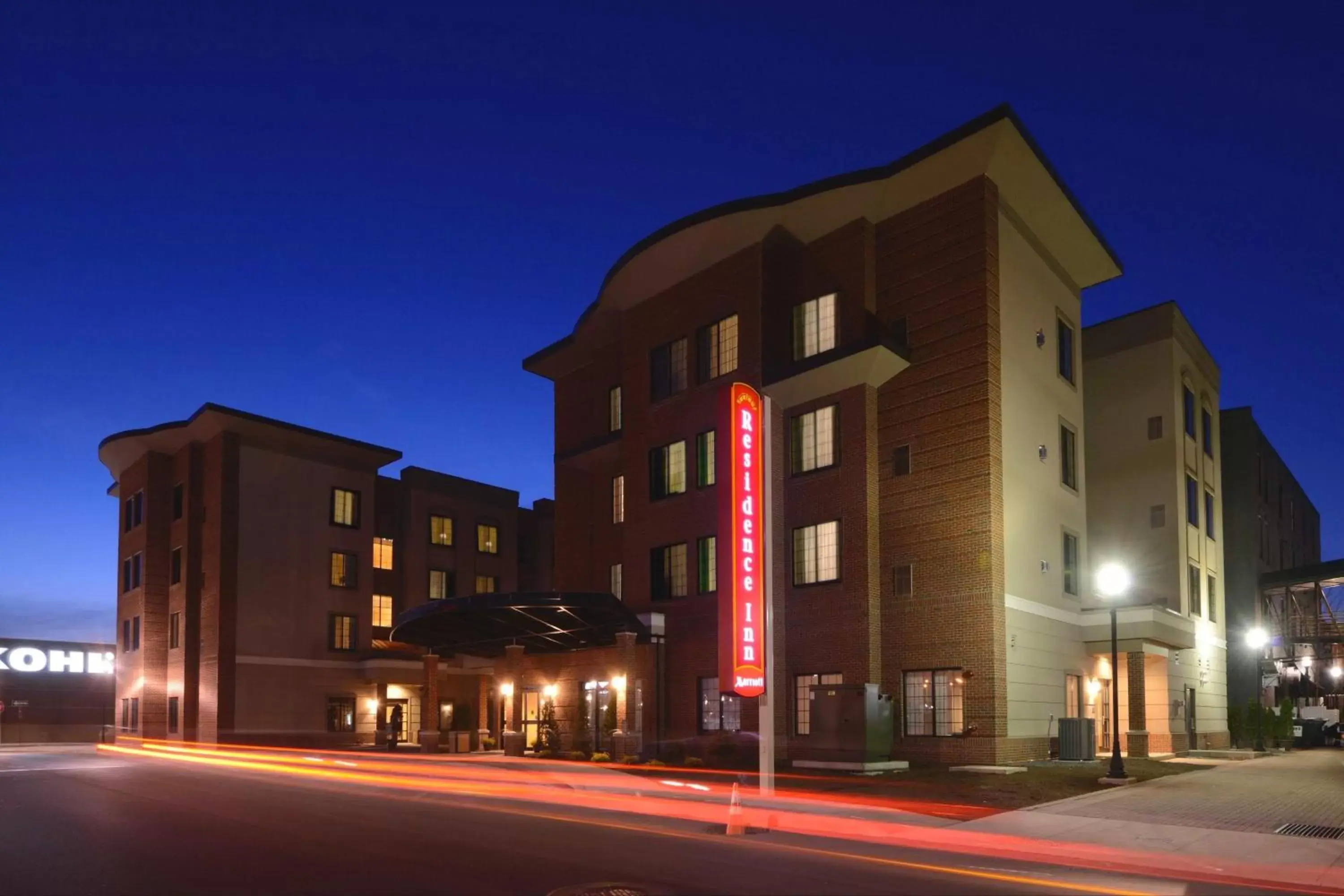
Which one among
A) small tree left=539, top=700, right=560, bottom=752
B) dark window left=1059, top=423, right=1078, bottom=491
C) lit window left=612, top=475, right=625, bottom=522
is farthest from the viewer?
lit window left=612, top=475, right=625, bottom=522

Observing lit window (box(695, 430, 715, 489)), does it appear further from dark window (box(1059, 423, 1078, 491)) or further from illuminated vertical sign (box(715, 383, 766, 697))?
dark window (box(1059, 423, 1078, 491))

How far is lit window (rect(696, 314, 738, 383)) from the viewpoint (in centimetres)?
3525

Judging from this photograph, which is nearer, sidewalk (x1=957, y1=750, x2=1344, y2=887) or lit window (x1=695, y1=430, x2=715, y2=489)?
sidewalk (x1=957, y1=750, x2=1344, y2=887)

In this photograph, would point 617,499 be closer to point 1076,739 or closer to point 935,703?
point 935,703

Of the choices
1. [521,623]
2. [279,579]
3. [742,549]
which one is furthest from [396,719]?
[742,549]

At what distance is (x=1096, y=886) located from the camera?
12547 mm

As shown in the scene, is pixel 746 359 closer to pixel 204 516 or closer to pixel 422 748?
pixel 422 748

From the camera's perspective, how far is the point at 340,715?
56.4 metres

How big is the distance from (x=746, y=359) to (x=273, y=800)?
61.1 feet

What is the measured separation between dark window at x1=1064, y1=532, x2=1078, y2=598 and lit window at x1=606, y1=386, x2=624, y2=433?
17382mm

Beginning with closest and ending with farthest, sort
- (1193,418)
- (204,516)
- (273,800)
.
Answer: (273,800)
(1193,418)
(204,516)

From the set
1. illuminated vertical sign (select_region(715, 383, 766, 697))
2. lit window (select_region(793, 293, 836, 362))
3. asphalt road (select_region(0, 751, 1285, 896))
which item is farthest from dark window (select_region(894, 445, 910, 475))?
asphalt road (select_region(0, 751, 1285, 896))

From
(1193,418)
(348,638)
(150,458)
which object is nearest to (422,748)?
(348,638)

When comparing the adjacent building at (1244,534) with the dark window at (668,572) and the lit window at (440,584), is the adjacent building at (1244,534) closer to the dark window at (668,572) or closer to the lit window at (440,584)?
the dark window at (668,572)
